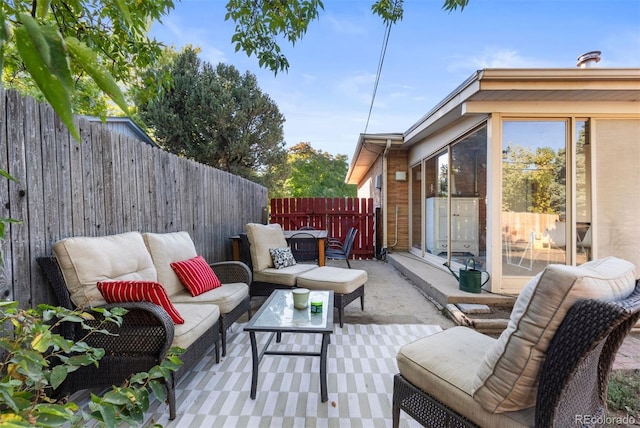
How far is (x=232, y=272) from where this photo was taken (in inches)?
121

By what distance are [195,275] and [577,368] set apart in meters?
2.51

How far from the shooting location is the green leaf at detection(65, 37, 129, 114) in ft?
1.29

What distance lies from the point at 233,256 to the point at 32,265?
2748mm

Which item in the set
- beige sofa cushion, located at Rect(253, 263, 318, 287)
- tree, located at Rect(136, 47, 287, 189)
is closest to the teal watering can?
beige sofa cushion, located at Rect(253, 263, 318, 287)

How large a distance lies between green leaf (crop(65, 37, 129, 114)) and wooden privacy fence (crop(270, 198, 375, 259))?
708cm

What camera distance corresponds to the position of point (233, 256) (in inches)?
173

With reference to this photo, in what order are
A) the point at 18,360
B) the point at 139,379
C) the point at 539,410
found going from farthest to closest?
the point at 539,410, the point at 139,379, the point at 18,360

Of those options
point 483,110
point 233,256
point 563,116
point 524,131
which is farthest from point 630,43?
point 233,256

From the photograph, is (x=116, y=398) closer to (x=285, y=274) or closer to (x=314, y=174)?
(x=285, y=274)

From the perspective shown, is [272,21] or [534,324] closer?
[534,324]

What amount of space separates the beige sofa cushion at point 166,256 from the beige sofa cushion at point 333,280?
3.92 feet

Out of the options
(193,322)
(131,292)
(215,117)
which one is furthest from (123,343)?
(215,117)

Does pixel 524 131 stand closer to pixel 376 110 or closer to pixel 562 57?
pixel 562 57

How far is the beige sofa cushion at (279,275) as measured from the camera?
3307 millimetres
